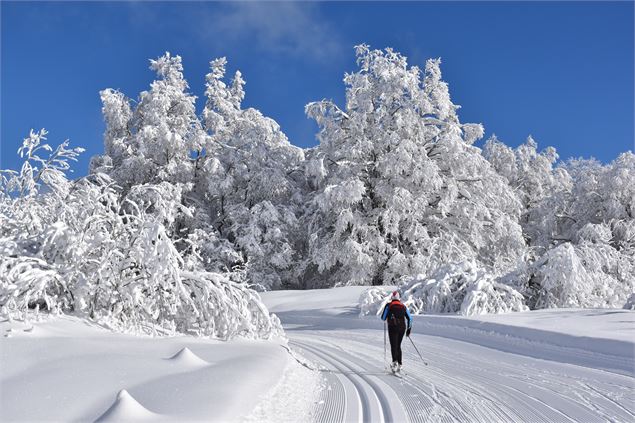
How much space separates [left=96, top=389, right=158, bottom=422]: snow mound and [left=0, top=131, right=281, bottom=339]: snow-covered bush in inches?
174

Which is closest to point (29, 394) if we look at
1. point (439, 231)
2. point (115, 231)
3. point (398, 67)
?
point (115, 231)

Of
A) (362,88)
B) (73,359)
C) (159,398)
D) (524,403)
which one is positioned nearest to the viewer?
(159,398)

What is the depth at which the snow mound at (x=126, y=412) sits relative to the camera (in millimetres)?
4117

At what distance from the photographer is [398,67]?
2553 centimetres

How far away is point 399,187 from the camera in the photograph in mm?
23391

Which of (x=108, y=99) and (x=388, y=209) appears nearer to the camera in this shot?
(x=388, y=209)

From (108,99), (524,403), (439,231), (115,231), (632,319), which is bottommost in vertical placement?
(524,403)

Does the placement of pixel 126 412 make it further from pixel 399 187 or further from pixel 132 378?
pixel 399 187

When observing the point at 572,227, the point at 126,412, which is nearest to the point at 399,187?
the point at 572,227

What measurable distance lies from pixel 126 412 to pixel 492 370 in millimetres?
5723

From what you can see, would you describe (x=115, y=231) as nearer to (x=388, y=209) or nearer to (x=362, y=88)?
(x=388, y=209)

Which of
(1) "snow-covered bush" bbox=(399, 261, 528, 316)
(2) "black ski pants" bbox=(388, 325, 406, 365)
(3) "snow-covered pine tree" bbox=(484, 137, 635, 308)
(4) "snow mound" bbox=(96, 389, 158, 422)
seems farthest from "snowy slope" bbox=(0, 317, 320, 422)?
(3) "snow-covered pine tree" bbox=(484, 137, 635, 308)

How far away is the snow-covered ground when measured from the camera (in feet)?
15.8

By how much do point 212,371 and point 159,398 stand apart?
3.76 feet
